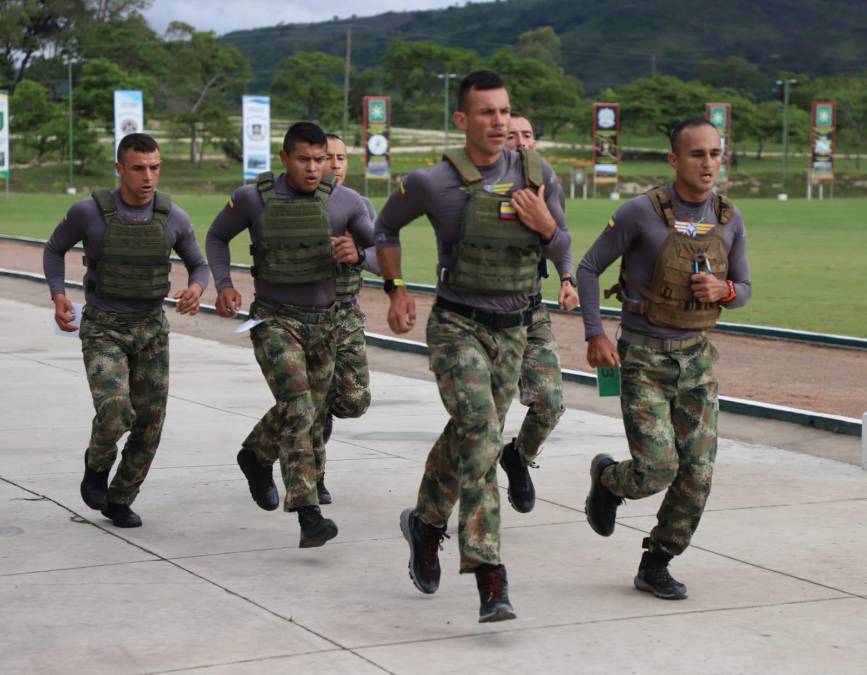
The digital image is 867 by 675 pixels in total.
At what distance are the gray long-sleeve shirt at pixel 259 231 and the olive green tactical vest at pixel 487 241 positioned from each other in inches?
52.7

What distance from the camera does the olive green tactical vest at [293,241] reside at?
768 centimetres

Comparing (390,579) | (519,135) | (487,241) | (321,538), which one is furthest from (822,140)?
(487,241)

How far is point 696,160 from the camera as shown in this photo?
659cm

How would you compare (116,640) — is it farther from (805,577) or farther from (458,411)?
(805,577)

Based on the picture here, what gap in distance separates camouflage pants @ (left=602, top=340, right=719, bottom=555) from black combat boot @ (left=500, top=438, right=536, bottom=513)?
1566 mm

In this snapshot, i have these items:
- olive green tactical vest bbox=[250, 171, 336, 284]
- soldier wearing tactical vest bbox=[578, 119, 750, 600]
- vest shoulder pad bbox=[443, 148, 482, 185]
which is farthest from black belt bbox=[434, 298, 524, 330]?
olive green tactical vest bbox=[250, 171, 336, 284]

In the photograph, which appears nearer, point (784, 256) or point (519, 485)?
point (519, 485)

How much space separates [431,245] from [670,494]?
28626mm

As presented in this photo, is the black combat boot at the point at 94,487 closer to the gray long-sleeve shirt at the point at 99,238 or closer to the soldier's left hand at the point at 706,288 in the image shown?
the gray long-sleeve shirt at the point at 99,238

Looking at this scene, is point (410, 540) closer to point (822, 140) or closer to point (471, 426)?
point (471, 426)

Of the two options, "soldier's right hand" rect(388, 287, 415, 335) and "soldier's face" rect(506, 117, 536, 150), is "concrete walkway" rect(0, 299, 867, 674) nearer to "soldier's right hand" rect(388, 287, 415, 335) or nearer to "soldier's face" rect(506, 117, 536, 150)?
"soldier's right hand" rect(388, 287, 415, 335)

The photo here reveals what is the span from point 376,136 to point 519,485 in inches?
2888

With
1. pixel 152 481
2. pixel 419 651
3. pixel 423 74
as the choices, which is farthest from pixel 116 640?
pixel 423 74

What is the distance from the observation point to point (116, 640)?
5828 millimetres
